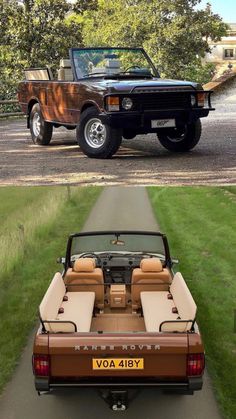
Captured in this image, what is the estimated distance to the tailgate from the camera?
197 inches

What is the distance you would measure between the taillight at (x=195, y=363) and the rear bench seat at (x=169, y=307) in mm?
401

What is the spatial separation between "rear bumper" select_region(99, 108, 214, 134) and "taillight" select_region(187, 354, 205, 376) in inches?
97.7

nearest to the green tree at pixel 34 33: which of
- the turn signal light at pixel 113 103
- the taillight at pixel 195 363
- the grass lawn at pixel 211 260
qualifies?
the turn signal light at pixel 113 103

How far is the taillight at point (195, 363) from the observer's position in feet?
16.6

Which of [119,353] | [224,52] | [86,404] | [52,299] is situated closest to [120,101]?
[224,52]

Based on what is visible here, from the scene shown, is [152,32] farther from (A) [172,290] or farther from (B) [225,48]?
(A) [172,290]

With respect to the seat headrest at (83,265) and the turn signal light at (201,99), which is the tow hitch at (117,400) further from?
the turn signal light at (201,99)

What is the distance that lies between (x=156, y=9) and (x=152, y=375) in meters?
3.16

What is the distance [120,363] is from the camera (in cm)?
504

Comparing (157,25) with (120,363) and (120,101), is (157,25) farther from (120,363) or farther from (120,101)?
(120,363)

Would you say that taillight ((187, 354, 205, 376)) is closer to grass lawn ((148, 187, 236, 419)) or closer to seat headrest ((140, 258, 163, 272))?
grass lawn ((148, 187, 236, 419))

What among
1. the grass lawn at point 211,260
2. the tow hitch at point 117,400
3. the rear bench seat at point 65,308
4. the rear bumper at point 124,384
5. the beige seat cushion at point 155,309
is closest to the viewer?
the rear bumper at point 124,384

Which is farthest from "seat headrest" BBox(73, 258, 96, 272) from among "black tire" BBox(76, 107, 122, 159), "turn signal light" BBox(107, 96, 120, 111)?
"turn signal light" BBox(107, 96, 120, 111)

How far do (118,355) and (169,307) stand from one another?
2028 millimetres
